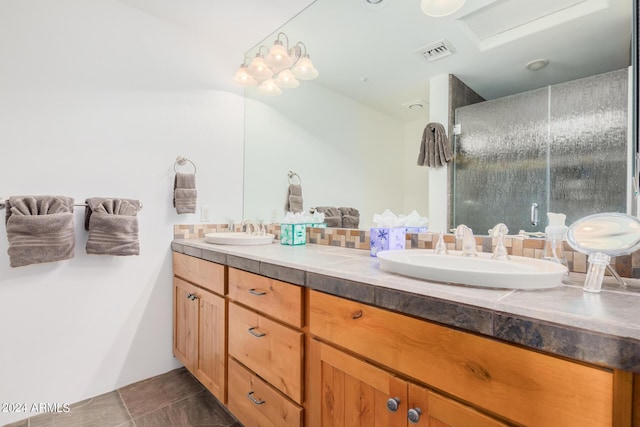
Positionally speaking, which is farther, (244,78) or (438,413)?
(244,78)

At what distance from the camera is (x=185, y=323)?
1800mm

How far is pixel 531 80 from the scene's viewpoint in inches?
42.6

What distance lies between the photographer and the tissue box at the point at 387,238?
131cm

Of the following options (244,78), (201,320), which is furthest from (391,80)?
(201,320)

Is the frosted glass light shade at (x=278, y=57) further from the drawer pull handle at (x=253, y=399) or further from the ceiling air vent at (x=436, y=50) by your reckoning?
the drawer pull handle at (x=253, y=399)

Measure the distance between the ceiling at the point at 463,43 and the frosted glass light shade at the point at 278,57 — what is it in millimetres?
154

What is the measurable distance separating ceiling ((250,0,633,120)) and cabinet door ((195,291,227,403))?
4.52ft

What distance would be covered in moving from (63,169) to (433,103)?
197cm

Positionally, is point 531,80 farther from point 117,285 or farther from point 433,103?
point 117,285

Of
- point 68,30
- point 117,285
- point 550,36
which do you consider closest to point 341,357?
point 550,36

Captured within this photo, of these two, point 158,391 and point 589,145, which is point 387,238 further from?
point 158,391

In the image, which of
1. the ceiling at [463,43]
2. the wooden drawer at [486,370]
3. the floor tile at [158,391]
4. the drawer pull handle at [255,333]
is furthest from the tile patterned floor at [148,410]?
the ceiling at [463,43]

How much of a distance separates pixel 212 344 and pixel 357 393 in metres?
0.95

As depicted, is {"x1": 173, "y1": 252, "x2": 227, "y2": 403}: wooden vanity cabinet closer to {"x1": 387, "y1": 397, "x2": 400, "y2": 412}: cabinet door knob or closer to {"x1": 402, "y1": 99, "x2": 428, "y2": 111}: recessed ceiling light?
{"x1": 387, "y1": 397, "x2": 400, "y2": 412}: cabinet door knob
